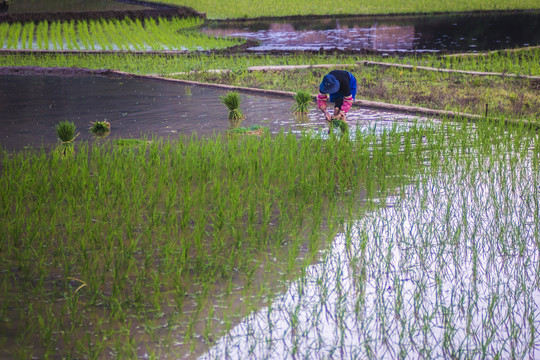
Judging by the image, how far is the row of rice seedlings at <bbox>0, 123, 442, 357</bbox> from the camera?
2.97 meters

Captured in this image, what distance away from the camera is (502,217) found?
4180 mm

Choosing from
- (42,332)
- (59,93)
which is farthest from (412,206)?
(59,93)

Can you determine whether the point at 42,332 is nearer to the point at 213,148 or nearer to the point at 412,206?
the point at 412,206

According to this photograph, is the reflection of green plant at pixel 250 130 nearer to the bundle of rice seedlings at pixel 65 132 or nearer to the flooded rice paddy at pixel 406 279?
the flooded rice paddy at pixel 406 279

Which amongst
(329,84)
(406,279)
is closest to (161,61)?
(329,84)

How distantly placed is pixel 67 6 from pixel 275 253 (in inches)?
927

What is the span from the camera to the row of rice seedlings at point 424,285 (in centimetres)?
268

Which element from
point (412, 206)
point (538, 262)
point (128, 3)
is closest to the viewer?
point (538, 262)

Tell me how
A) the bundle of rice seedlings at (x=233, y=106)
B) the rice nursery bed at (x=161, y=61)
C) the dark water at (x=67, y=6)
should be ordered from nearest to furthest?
the bundle of rice seedlings at (x=233, y=106), the rice nursery bed at (x=161, y=61), the dark water at (x=67, y=6)

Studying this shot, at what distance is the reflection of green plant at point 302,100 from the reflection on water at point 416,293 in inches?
135

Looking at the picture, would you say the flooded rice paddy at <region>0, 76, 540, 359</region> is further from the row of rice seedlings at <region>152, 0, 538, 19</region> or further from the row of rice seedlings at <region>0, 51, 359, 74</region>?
the row of rice seedlings at <region>152, 0, 538, 19</region>

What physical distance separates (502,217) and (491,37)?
500 inches

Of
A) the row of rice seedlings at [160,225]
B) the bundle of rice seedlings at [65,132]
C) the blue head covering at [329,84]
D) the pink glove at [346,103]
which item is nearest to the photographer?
the row of rice seedlings at [160,225]

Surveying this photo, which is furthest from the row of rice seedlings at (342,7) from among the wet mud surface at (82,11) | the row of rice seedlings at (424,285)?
the row of rice seedlings at (424,285)
